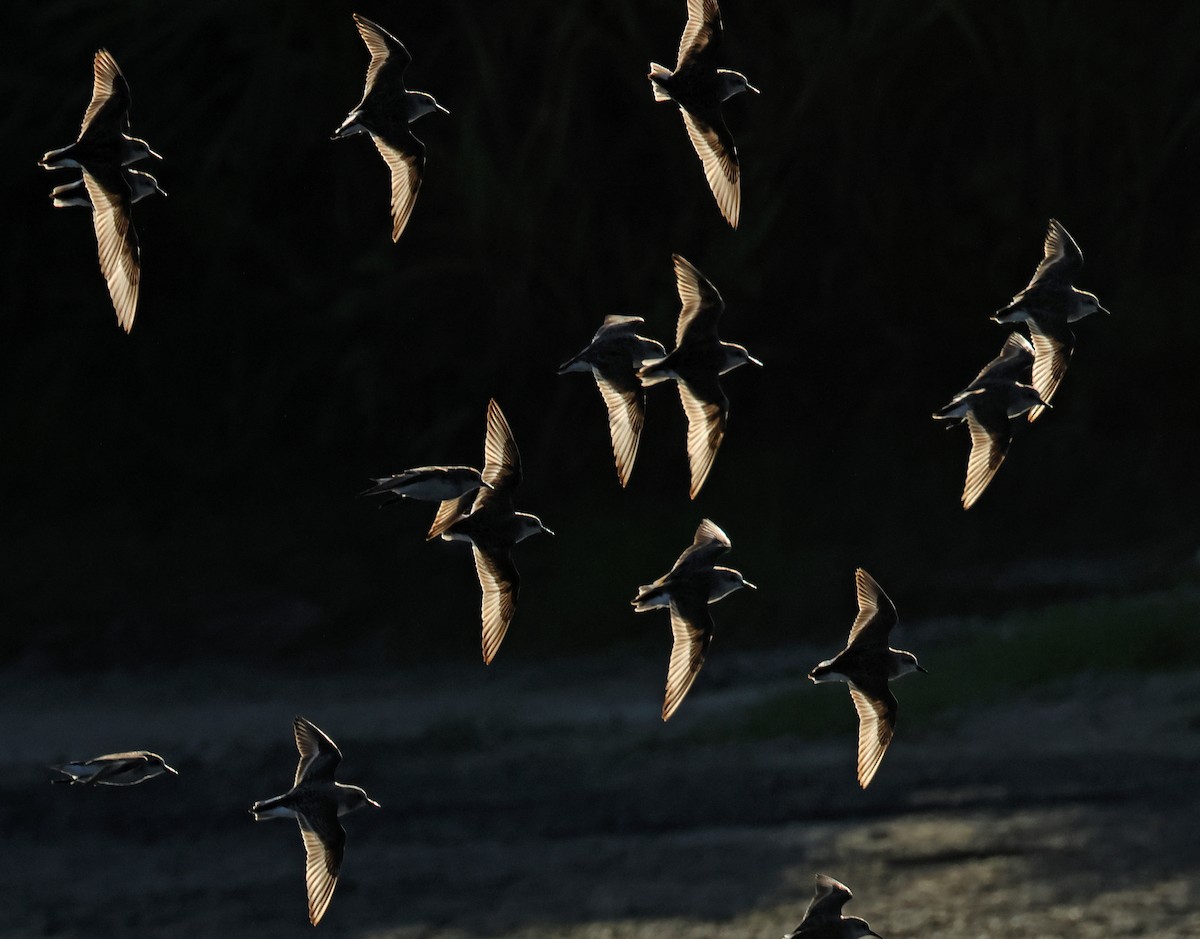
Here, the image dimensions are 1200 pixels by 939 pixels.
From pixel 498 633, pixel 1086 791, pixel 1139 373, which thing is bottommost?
pixel 1086 791

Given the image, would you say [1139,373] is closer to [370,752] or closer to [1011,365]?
[370,752]

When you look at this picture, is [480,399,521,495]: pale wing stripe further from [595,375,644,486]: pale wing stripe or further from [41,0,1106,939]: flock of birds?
[595,375,644,486]: pale wing stripe

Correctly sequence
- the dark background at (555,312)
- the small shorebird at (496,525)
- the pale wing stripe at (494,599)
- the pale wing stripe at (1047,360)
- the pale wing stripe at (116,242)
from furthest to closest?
the dark background at (555,312) < the pale wing stripe at (1047,360) < the small shorebird at (496,525) < the pale wing stripe at (494,599) < the pale wing stripe at (116,242)

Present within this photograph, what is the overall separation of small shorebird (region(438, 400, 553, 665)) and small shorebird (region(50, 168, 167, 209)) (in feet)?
3.42

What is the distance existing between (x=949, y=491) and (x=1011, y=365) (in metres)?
9.22

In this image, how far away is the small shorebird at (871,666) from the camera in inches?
225

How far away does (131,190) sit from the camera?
5.48m

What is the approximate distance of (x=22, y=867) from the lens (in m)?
11.1

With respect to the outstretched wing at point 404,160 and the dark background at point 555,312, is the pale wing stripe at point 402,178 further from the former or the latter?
the dark background at point 555,312

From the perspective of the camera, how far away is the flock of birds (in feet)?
18.0

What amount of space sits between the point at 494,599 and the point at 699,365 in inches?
37.0

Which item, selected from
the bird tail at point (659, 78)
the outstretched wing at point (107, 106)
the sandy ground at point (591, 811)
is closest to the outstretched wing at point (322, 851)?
the outstretched wing at point (107, 106)

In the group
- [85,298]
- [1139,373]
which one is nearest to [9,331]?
[85,298]

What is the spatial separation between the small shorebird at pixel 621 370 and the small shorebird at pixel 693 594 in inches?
12.2
